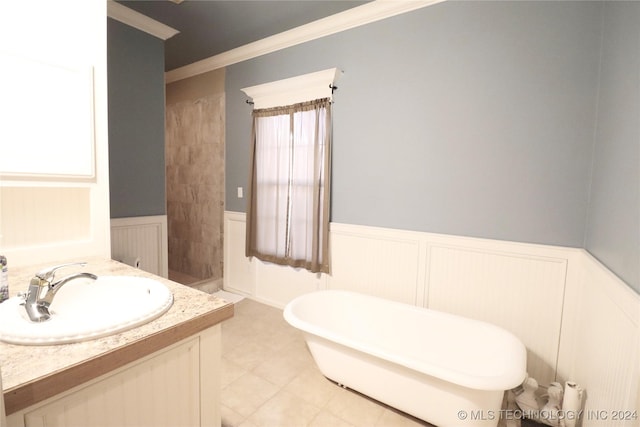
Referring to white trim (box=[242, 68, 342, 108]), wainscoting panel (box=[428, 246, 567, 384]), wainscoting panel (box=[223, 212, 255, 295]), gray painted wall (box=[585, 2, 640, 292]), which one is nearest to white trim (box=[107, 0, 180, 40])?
white trim (box=[242, 68, 342, 108])

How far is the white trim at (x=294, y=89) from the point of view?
2535mm

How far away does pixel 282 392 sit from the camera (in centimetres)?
186

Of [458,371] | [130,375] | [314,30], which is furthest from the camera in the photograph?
[314,30]

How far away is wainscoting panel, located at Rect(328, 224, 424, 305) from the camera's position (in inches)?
90.5

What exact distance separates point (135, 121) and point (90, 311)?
81.6 inches

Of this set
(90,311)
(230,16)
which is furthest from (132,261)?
(230,16)

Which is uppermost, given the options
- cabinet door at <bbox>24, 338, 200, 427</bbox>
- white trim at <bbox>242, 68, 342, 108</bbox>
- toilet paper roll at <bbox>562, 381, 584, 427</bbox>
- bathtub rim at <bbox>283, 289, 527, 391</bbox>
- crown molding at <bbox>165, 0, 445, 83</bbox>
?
crown molding at <bbox>165, 0, 445, 83</bbox>

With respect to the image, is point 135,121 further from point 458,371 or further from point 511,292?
point 511,292

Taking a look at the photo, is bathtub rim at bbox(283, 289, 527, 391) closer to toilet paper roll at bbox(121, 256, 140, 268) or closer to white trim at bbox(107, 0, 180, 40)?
toilet paper roll at bbox(121, 256, 140, 268)

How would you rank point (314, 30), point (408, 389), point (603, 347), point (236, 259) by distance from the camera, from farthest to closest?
point (236, 259) → point (314, 30) → point (408, 389) → point (603, 347)

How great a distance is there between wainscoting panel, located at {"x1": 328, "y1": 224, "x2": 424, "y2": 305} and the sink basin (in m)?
1.71

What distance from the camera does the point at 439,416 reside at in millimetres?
1509

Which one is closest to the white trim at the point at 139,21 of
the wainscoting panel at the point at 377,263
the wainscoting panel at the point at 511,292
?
the wainscoting panel at the point at 377,263

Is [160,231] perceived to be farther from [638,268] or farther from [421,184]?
[638,268]
